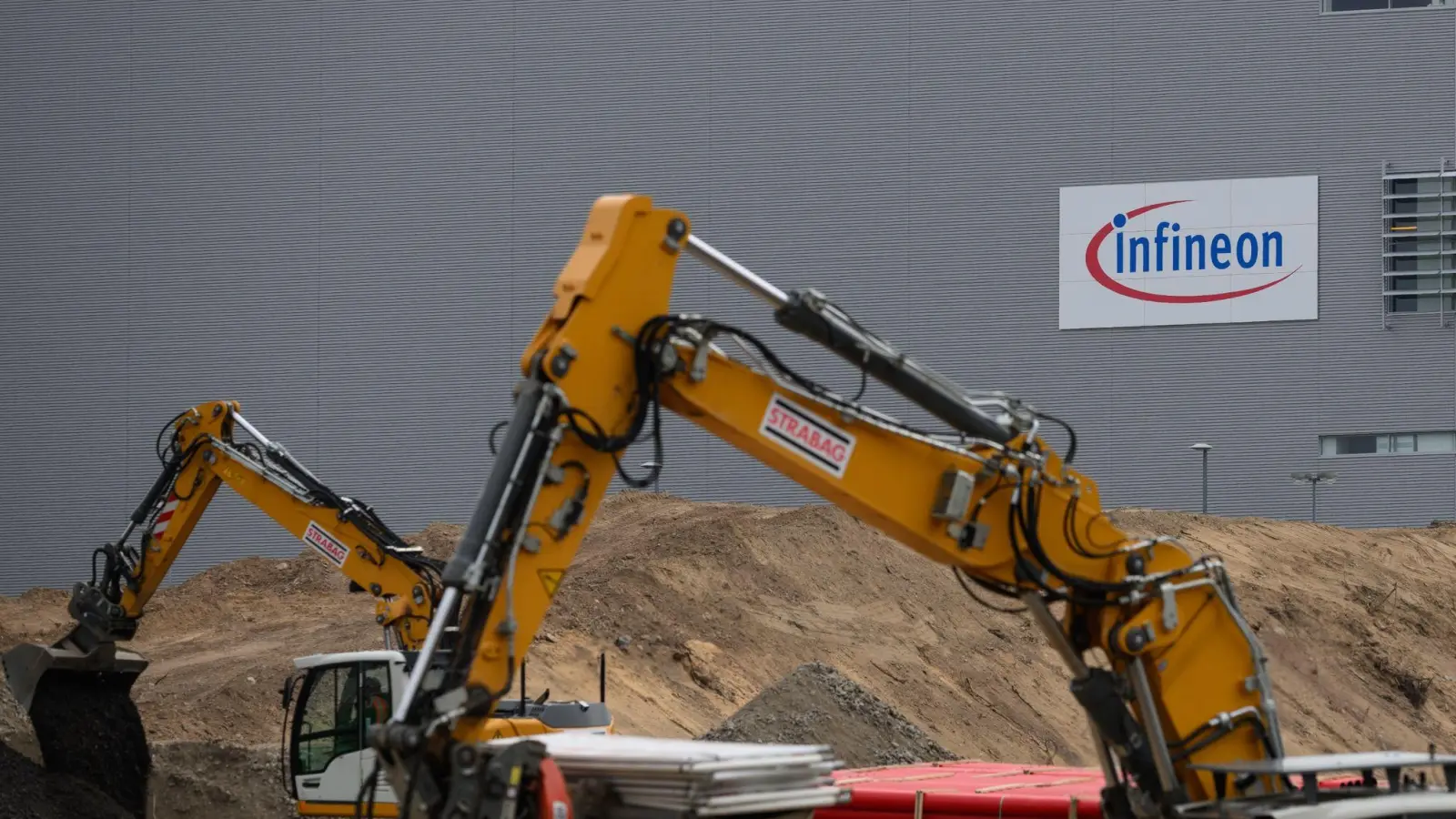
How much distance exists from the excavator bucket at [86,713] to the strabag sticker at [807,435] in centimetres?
1097

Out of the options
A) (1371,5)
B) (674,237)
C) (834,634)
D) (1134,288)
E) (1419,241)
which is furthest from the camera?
(1371,5)

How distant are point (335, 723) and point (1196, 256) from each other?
2505 cm

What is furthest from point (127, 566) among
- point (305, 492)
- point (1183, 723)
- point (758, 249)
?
point (758, 249)

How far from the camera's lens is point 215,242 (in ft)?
137

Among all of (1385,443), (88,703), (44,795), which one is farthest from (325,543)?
(1385,443)

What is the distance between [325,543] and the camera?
1872 cm

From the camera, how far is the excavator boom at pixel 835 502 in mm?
9430

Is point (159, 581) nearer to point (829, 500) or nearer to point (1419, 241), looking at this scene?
point (829, 500)

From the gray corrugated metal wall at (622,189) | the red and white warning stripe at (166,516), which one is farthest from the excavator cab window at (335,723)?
the gray corrugated metal wall at (622,189)

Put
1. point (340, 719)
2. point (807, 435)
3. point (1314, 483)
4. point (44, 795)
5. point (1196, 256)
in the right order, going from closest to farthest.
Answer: point (807, 435) → point (340, 719) → point (44, 795) → point (1314, 483) → point (1196, 256)

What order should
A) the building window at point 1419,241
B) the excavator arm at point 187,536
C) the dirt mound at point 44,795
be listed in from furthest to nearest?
the building window at point 1419,241 < the excavator arm at point 187,536 < the dirt mound at point 44,795

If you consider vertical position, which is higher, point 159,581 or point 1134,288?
point 1134,288

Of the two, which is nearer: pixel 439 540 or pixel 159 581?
pixel 159 581

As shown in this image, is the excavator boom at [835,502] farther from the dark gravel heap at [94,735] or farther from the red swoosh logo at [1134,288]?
the red swoosh logo at [1134,288]
